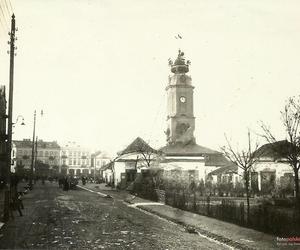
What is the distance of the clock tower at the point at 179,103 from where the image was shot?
7769 cm

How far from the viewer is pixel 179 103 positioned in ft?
259

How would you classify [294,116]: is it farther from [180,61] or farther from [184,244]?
[180,61]

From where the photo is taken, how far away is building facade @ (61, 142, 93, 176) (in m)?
150

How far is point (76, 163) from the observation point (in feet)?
497

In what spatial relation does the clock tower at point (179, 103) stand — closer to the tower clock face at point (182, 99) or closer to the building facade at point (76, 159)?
the tower clock face at point (182, 99)

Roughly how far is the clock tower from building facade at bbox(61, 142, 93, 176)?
251 ft

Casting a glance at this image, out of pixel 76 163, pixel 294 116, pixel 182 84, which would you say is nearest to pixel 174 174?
pixel 182 84

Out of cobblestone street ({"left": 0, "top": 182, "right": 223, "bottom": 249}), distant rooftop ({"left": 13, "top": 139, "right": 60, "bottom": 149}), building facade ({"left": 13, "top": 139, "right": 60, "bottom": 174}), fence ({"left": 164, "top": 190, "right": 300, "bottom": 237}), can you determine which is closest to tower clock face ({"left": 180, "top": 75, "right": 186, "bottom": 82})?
fence ({"left": 164, "top": 190, "right": 300, "bottom": 237})

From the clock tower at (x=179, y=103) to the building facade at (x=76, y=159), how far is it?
76.5 m

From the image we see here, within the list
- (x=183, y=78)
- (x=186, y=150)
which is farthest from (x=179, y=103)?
Answer: (x=186, y=150)

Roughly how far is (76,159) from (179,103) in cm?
8121

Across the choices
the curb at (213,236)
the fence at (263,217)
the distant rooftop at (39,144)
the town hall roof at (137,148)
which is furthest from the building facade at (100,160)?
the curb at (213,236)

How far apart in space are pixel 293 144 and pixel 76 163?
133580 millimetres

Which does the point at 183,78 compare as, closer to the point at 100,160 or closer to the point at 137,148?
the point at 137,148
